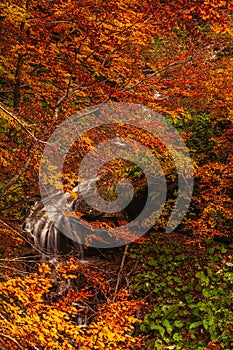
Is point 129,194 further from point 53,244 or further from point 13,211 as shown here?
point 13,211

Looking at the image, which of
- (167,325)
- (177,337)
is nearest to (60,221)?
(167,325)

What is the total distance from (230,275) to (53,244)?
16.1 ft

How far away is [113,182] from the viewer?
11.0m

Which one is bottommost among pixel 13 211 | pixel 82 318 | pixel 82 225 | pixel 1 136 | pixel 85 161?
pixel 82 318

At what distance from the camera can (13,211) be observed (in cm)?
1021

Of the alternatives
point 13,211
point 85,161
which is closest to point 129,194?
point 13,211

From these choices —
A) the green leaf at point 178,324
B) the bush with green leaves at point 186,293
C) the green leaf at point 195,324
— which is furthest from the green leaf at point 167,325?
the green leaf at point 195,324

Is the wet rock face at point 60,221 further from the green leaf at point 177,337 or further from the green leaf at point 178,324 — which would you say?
the green leaf at point 177,337

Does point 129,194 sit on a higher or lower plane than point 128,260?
higher

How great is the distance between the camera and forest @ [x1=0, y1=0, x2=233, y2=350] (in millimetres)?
7004

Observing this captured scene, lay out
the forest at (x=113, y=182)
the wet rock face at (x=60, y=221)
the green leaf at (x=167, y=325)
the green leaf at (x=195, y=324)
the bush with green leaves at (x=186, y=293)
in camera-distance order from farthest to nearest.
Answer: the wet rock face at (x=60, y=221), the green leaf at (x=167, y=325), the green leaf at (x=195, y=324), the bush with green leaves at (x=186, y=293), the forest at (x=113, y=182)

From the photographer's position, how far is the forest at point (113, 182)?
700 cm

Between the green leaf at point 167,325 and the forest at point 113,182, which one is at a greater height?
the forest at point 113,182

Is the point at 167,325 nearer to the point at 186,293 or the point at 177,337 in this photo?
the point at 177,337
